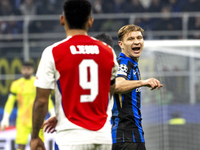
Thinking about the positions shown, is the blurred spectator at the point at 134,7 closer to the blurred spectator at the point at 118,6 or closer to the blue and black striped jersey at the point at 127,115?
the blurred spectator at the point at 118,6

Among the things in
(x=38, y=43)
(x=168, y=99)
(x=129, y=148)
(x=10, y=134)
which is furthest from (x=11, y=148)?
(x=129, y=148)

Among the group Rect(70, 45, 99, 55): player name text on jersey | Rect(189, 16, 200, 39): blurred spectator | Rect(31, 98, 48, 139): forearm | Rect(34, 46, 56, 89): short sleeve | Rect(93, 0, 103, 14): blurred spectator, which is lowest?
Rect(31, 98, 48, 139): forearm

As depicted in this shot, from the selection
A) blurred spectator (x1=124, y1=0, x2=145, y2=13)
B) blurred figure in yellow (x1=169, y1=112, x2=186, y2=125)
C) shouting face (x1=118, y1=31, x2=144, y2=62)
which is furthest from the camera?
blurred spectator (x1=124, y1=0, x2=145, y2=13)

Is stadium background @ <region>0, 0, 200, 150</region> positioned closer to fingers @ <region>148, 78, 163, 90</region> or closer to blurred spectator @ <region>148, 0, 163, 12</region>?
blurred spectator @ <region>148, 0, 163, 12</region>

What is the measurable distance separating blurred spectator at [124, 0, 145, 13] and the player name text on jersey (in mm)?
11922

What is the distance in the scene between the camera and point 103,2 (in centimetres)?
1511

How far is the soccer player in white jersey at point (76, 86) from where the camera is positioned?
115 inches

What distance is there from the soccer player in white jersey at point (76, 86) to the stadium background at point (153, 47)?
4.10 m

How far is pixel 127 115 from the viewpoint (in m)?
4.32

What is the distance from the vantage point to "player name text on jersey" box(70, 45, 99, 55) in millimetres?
2957

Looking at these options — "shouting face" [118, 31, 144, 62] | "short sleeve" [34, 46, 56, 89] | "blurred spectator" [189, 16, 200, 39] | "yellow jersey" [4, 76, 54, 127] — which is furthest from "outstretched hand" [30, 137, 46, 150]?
"blurred spectator" [189, 16, 200, 39]

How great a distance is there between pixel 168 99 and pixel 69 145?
5.42 meters

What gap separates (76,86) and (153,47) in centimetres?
484

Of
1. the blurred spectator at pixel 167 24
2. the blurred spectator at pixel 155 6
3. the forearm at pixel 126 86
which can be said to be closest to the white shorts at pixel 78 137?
the forearm at pixel 126 86
